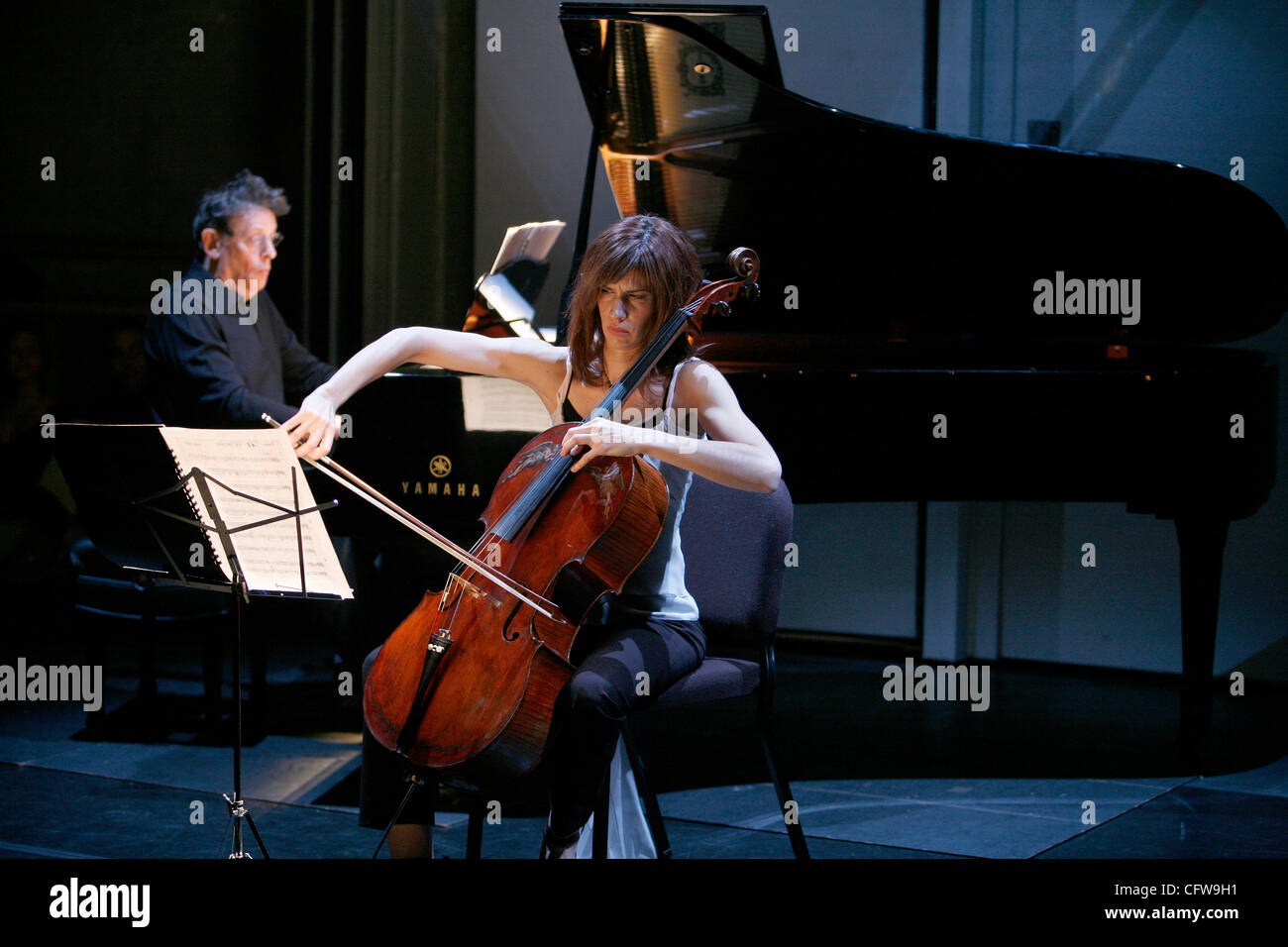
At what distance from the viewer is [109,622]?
3.34 meters

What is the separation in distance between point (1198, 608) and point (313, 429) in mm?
2286

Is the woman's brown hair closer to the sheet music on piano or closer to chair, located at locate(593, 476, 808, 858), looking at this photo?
chair, located at locate(593, 476, 808, 858)

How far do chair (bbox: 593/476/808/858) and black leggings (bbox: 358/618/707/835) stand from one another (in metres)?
0.19

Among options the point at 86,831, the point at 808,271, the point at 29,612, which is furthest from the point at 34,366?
the point at 808,271

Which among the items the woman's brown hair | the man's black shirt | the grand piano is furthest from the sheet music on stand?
the man's black shirt

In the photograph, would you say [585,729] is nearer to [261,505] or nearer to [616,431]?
[616,431]

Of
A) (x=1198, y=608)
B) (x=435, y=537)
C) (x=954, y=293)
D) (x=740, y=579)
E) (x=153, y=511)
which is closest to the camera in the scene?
(x=435, y=537)

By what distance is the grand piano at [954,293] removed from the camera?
2.99 metres

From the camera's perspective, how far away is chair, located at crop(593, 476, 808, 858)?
2.17 metres

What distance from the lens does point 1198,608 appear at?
10.4 ft

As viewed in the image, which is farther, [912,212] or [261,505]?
[912,212]

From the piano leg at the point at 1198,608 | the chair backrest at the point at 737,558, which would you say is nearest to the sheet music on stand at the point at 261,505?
the chair backrest at the point at 737,558

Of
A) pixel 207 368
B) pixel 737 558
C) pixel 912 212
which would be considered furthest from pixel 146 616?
pixel 912 212
